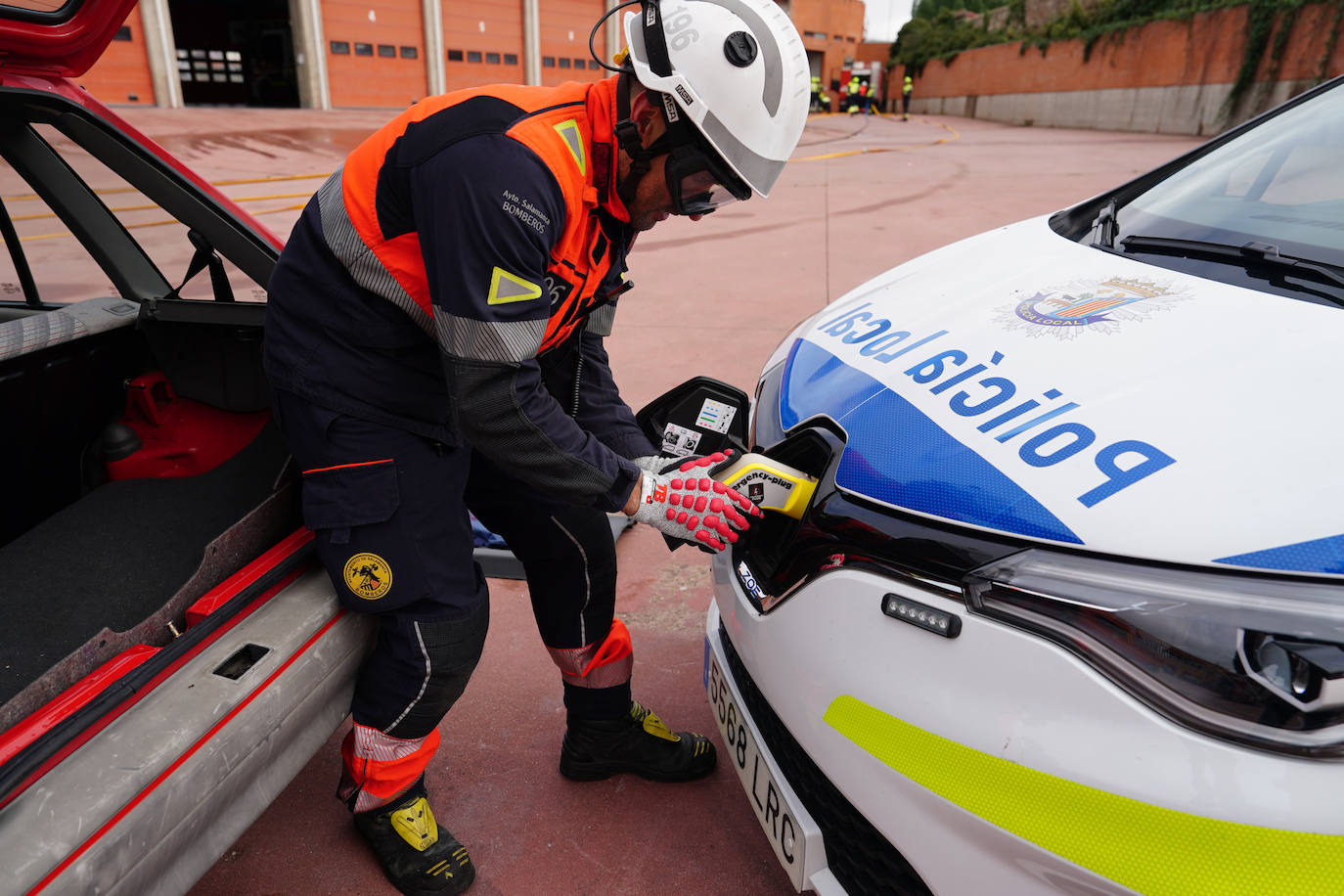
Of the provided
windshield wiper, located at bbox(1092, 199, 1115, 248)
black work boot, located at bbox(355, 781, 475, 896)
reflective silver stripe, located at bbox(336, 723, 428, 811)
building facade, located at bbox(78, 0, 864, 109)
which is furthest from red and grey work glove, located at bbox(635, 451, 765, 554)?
building facade, located at bbox(78, 0, 864, 109)

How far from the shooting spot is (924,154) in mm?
16141

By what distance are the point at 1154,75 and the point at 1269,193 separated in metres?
26.3

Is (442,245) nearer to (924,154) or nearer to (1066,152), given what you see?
(924,154)

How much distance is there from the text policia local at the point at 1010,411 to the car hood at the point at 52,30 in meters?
1.56

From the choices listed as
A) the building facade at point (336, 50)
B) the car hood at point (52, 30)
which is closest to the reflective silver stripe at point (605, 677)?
the car hood at point (52, 30)

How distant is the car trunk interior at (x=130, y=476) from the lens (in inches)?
70.3

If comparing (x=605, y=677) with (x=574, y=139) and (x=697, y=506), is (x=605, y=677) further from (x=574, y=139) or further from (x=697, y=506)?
(x=574, y=139)

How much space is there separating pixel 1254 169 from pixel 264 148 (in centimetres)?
1476

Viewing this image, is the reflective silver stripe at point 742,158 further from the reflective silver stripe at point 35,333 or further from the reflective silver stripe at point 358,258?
the reflective silver stripe at point 35,333

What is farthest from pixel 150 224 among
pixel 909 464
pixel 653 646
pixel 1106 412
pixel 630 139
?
pixel 1106 412

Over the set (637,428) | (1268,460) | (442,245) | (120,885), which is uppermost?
(442,245)

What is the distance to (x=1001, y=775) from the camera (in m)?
1.07

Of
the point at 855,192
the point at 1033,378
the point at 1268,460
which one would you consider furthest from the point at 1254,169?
the point at 855,192

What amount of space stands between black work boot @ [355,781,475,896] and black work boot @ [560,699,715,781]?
1.10 feet
